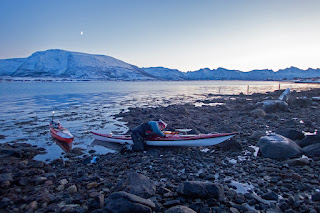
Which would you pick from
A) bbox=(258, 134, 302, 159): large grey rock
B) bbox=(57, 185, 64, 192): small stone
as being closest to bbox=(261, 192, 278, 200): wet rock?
bbox=(258, 134, 302, 159): large grey rock

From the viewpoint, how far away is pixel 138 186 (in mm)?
5605

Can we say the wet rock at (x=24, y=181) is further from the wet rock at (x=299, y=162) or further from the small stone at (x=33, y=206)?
the wet rock at (x=299, y=162)

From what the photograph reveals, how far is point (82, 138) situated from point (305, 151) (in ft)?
39.7

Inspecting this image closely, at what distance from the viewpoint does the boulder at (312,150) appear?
25.8 feet

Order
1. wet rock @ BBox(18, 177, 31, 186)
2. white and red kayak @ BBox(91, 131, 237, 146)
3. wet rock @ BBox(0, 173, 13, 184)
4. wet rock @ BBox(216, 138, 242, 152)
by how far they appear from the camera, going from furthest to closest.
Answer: white and red kayak @ BBox(91, 131, 237, 146)
wet rock @ BBox(216, 138, 242, 152)
wet rock @ BBox(18, 177, 31, 186)
wet rock @ BBox(0, 173, 13, 184)

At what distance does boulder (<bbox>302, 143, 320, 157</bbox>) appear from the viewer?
25.8ft

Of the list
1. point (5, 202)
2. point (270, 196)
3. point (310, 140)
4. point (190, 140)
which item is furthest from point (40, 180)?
point (310, 140)

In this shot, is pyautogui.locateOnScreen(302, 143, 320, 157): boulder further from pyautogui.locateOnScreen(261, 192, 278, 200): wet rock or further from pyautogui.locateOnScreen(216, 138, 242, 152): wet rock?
pyautogui.locateOnScreen(261, 192, 278, 200): wet rock

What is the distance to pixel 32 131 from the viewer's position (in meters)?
14.3

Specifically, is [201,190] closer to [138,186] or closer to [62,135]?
[138,186]

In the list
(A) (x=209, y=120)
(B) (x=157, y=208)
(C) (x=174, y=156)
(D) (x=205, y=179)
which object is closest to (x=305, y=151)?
(D) (x=205, y=179)

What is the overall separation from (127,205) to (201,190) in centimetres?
200

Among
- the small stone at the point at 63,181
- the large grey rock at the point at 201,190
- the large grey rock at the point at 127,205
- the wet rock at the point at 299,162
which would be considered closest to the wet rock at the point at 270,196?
the large grey rock at the point at 201,190

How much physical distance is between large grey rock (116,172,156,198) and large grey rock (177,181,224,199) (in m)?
0.88
